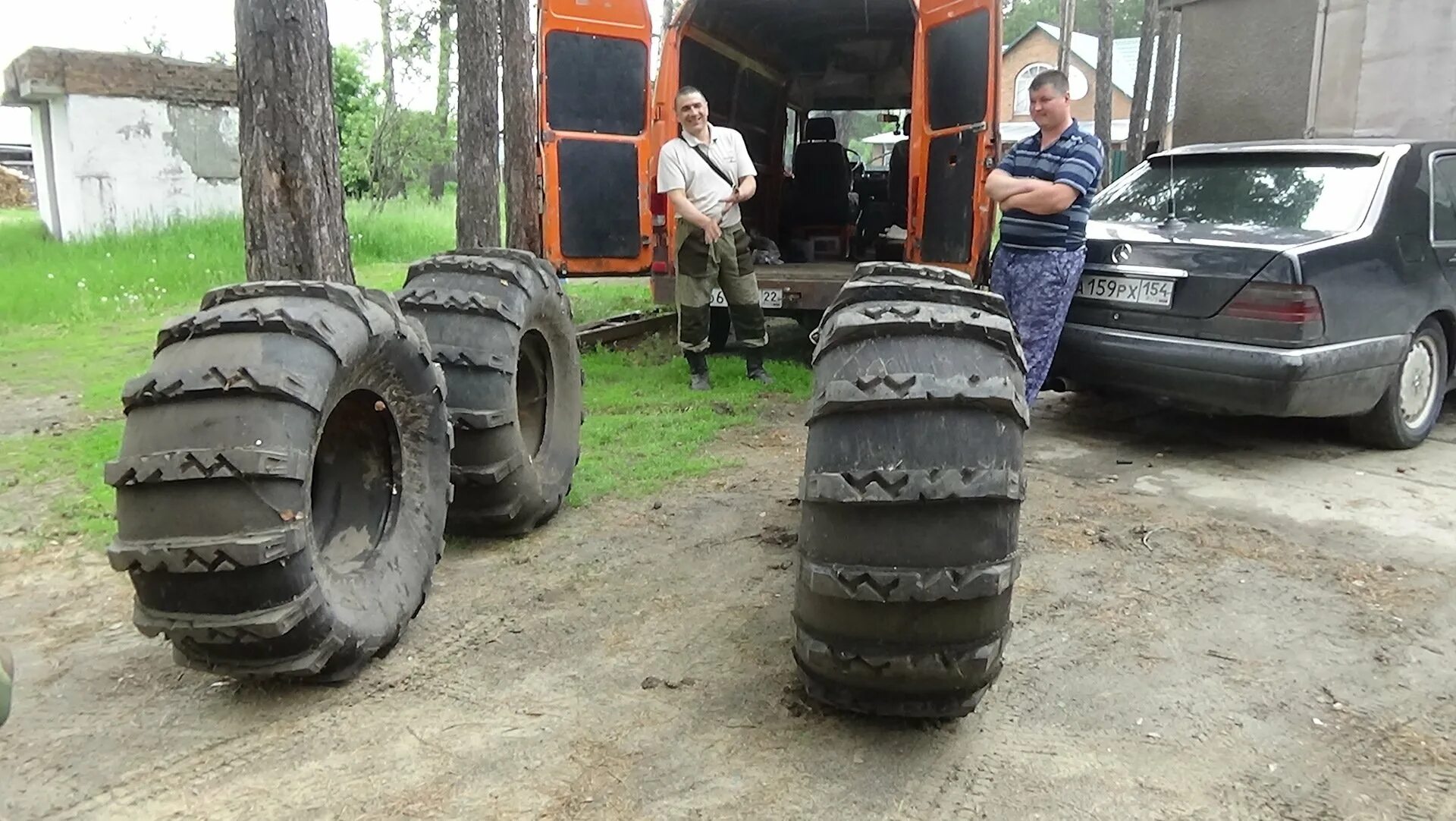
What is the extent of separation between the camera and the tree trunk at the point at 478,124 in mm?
9852

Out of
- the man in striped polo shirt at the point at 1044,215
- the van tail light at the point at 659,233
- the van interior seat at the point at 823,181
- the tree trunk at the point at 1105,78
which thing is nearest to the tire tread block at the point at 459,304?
the man in striped polo shirt at the point at 1044,215

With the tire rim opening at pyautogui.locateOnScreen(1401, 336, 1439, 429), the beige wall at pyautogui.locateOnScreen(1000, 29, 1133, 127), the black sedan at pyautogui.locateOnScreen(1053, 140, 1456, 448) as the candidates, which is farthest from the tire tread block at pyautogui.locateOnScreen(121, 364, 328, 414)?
the beige wall at pyautogui.locateOnScreen(1000, 29, 1133, 127)

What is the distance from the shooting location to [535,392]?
4.40 m

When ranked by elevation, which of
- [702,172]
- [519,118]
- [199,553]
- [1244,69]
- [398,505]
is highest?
[1244,69]

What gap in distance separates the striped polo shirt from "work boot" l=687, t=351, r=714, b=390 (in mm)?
2395

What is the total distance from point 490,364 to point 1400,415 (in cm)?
478

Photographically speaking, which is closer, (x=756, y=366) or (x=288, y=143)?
(x=288, y=143)

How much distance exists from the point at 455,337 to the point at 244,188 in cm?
270

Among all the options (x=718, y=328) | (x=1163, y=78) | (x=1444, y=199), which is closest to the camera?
(x=1444, y=199)

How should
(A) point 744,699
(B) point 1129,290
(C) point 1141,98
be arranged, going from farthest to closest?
(C) point 1141,98, (B) point 1129,290, (A) point 744,699

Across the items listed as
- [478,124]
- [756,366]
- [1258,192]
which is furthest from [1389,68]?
[478,124]

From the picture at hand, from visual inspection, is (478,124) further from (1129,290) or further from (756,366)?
(1129,290)

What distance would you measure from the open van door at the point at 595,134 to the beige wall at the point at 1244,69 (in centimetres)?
640

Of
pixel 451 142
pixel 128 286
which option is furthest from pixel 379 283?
pixel 451 142
